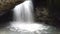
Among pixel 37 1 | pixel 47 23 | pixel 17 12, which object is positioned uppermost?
pixel 37 1

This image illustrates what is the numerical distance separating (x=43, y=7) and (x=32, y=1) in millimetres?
602

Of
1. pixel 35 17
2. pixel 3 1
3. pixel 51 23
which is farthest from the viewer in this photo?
pixel 35 17

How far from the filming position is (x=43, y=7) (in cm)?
616

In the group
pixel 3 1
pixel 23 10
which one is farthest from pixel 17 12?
pixel 3 1

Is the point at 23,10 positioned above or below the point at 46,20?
above

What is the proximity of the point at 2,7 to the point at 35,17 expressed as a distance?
6.22 feet

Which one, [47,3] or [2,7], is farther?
[47,3]

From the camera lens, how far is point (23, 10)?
634 centimetres

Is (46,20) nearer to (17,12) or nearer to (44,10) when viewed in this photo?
(44,10)

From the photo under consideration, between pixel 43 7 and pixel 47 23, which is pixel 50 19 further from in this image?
pixel 43 7

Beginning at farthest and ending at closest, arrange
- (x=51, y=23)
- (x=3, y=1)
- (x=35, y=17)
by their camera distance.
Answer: (x=35, y=17) < (x=51, y=23) < (x=3, y=1)

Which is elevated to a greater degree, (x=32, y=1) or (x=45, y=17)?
(x=32, y=1)

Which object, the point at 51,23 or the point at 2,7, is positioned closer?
the point at 2,7

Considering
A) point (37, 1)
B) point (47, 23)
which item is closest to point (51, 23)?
point (47, 23)
